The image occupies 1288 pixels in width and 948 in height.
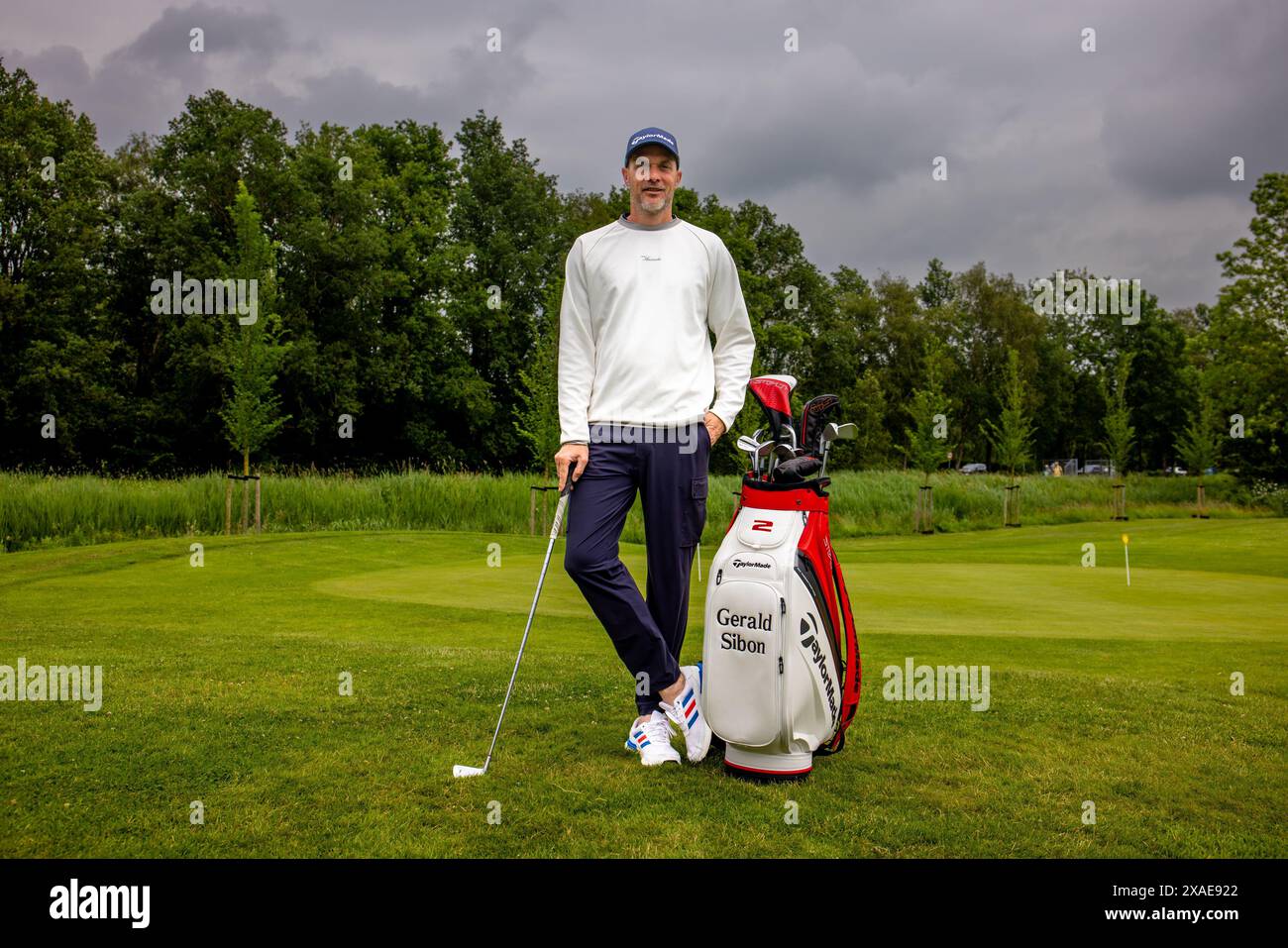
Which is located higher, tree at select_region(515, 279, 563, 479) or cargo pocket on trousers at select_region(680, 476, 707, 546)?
tree at select_region(515, 279, 563, 479)

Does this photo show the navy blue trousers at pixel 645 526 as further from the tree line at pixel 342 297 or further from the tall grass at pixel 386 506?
the tree line at pixel 342 297

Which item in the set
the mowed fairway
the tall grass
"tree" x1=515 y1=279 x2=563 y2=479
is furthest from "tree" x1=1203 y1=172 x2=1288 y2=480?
the mowed fairway

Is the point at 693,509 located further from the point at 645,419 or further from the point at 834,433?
the point at 834,433

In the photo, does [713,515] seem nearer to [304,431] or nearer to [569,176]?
[304,431]

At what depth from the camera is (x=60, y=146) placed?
37656mm

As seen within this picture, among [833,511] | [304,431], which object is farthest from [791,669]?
[304,431]

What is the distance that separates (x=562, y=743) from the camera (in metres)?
4.18

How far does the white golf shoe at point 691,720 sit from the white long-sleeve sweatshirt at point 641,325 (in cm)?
120

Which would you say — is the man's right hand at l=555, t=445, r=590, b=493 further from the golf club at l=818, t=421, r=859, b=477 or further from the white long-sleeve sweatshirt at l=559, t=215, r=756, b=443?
the golf club at l=818, t=421, r=859, b=477

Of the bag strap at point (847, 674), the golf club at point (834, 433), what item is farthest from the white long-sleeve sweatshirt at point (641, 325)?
the bag strap at point (847, 674)

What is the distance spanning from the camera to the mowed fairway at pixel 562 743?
306cm

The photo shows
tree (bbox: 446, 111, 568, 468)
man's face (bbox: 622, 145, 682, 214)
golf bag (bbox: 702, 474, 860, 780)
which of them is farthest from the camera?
tree (bbox: 446, 111, 568, 468)

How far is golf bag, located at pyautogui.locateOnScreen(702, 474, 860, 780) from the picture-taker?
364 cm
